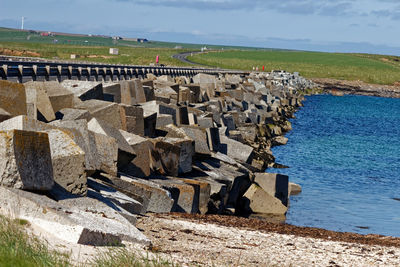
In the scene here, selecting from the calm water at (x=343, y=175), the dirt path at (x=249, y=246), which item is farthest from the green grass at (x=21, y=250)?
the calm water at (x=343, y=175)

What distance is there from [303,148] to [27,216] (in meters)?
24.5

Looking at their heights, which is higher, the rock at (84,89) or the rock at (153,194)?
the rock at (84,89)

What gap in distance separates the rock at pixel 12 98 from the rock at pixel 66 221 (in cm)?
300

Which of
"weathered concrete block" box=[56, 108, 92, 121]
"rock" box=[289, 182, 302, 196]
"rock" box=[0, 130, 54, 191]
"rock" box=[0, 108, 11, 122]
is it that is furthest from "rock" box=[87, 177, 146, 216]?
"rock" box=[289, 182, 302, 196]

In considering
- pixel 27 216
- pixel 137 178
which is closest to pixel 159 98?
pixel 137 178

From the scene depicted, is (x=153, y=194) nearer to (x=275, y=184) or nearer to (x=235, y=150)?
(x=275, y=184)

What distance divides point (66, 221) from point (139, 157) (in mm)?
4989

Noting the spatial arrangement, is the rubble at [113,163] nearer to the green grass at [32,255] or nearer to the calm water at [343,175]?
the green grass at [32,255]

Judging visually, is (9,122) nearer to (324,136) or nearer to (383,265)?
(383,265)

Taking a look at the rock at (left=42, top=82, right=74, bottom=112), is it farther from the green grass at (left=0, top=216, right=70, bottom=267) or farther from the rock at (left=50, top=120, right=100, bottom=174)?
the green grass at (left=0, top=216, right=70, bottom=267)

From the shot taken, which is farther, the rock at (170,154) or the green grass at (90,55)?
the green grass at (90,55)

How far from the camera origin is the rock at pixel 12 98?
10234mm

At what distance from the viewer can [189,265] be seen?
6875mm

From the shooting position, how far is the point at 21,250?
5395 mm
